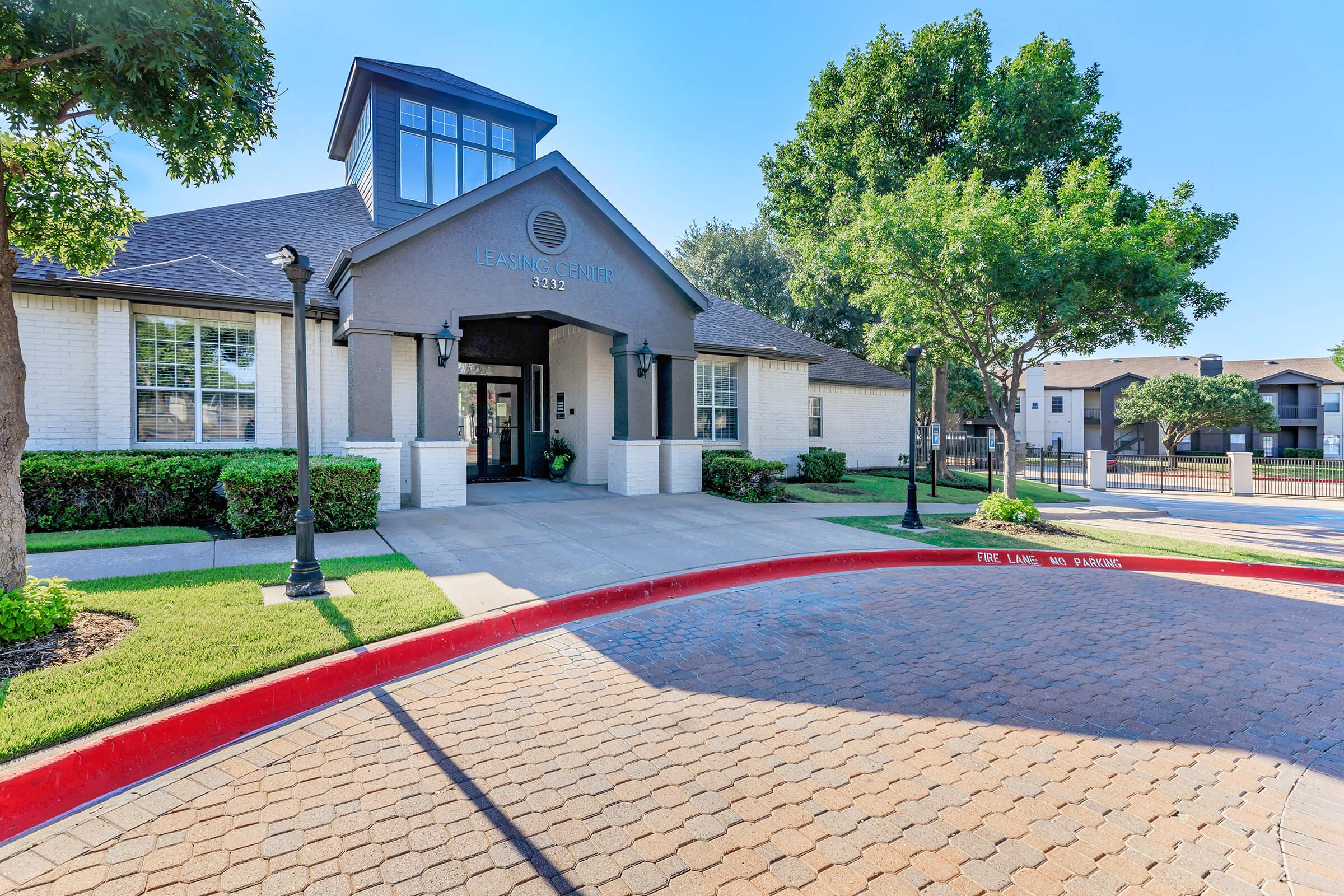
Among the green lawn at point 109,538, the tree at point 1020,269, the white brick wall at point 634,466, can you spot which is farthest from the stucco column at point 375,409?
the tree at point 1020,269

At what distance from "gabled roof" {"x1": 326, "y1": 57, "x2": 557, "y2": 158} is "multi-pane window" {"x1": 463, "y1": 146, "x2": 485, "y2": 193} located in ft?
3.98

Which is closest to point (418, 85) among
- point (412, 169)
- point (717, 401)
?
point (412, 169)

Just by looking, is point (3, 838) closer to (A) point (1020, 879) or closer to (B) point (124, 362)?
(A) point (1020, 879)

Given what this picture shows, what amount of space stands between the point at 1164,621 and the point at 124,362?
51.4 feet

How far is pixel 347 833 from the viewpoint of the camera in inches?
113

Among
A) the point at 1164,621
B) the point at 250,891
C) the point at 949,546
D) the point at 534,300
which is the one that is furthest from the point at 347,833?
the point at 534,300

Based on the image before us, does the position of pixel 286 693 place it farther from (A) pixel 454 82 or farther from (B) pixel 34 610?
(A) pixel 454 82

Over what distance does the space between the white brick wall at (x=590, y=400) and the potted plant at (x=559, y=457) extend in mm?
183

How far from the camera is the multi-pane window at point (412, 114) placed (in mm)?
15789

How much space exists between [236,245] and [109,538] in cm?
792

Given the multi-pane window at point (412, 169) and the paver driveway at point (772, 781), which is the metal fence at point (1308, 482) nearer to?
the paver driveway at point (772, 781)

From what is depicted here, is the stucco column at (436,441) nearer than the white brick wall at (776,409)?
Yes

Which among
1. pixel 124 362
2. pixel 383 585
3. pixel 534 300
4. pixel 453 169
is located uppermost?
pixel 453 169

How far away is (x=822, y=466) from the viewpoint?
62.1 feet
